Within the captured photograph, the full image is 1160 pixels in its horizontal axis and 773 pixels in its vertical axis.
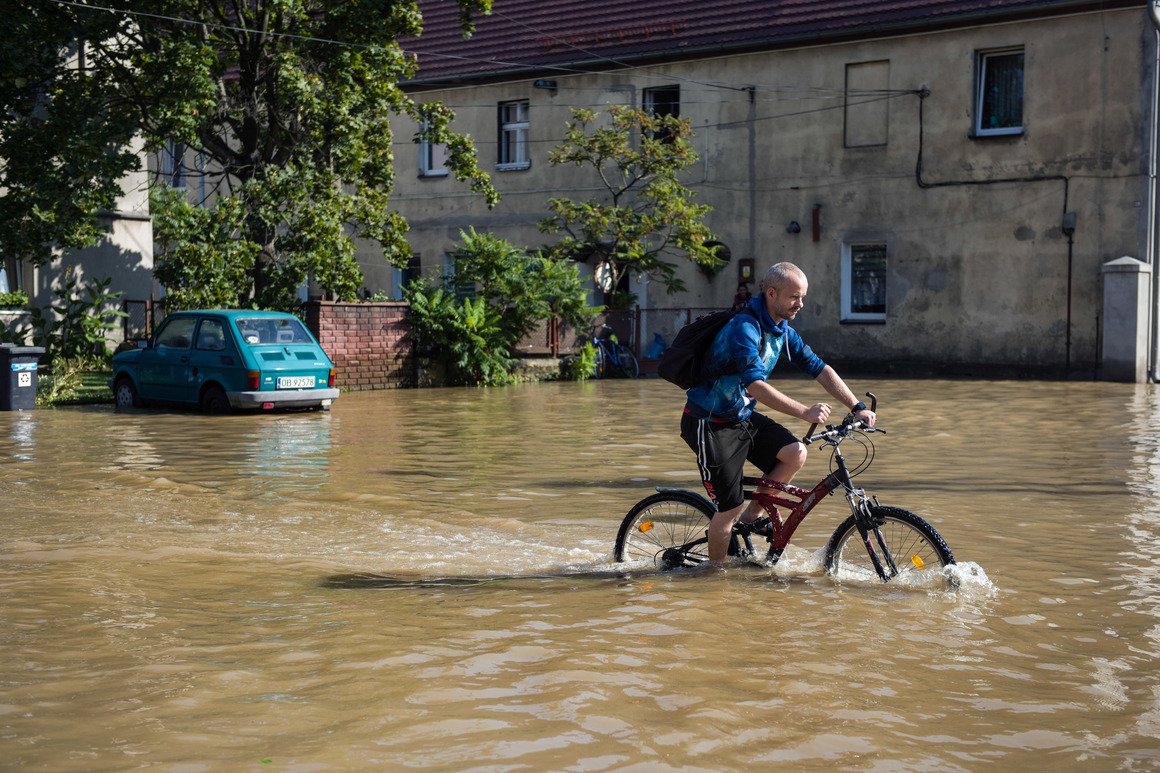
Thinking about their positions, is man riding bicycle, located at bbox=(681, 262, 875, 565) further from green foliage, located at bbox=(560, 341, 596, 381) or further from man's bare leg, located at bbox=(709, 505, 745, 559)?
green foliage, located at bbox=(560, 341, 596, 381)

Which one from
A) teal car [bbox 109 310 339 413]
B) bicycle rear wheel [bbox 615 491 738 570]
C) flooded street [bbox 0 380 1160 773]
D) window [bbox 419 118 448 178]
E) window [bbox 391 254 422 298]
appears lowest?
flooded street [bbox 0 380 1160 773]

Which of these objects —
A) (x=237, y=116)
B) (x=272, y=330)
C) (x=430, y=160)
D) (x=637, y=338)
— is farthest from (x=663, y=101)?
(x=272, y=330)

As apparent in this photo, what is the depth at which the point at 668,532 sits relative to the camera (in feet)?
22.8

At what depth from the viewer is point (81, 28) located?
769 inches

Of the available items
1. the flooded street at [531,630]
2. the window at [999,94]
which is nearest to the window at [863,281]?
the window at [999,94]

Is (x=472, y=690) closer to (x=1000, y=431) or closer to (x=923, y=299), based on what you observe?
(x=1000, y=431)

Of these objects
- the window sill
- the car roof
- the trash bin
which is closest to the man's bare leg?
the car roof

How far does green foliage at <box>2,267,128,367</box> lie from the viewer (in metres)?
21.3

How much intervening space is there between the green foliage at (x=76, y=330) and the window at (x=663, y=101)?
14202 mm

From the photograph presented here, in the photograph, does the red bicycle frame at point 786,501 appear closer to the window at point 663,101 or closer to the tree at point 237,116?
the tree at point 237,116

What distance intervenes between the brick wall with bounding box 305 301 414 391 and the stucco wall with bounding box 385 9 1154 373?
3500mm

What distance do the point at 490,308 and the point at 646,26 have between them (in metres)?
10.4

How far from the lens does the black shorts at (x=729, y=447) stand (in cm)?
643

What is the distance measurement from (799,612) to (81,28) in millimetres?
17800
